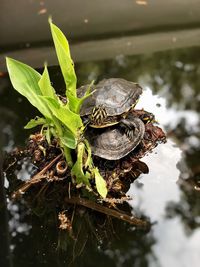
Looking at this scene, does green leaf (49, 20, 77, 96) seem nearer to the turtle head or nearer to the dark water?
the turtle head

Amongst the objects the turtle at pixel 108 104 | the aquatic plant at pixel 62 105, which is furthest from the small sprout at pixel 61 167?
the turtle at pixel 108 104

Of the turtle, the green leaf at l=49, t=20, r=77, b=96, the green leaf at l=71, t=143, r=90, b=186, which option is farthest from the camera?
the turtle

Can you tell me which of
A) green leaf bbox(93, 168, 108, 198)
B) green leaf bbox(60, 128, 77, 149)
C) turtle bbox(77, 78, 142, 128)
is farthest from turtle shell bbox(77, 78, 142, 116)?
green leaf bbox(93, 168, 108, 198)

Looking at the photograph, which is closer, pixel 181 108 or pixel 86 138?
pixel 86 138

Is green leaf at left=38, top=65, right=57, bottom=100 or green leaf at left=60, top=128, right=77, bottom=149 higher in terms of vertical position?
green leaf at left=38, top=65, right=57, bottom=100

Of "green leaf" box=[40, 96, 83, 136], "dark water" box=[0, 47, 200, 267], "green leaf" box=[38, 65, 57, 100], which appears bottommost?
"dark water" box=[0, 47, 200, 267]

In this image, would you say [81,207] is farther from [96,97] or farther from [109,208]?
[96,97]

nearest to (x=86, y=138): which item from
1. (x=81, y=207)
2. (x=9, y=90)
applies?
(x=81, y=207)

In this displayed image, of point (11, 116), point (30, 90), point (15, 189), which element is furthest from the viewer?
point (11, 116)
